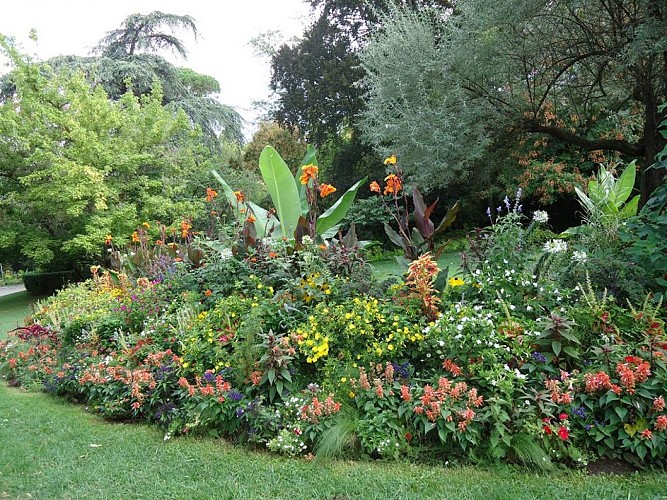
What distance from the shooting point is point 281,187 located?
220 inches

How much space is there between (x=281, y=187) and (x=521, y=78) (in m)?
6.04

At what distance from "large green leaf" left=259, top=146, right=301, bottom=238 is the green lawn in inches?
221

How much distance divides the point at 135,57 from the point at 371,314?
16756 millimetres

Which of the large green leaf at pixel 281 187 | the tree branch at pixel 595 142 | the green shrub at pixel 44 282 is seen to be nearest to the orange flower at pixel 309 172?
the large green leaf at pixel 281 187

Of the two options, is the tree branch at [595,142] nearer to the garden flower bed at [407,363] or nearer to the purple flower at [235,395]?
the garden flower bed at [407,363]

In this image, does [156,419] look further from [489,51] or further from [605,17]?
[605,17]

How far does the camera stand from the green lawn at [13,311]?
957cm

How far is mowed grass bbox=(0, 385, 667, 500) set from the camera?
2411 millimetres

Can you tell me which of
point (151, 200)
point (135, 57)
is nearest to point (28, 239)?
point (151, 200)

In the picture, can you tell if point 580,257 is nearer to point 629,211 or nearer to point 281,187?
point 629,211

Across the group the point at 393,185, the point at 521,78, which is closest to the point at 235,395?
the point at 393,185

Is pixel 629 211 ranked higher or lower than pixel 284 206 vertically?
lower

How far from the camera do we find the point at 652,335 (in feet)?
9.59

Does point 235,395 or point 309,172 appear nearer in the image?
point 235,395
